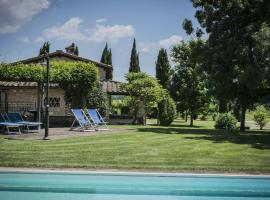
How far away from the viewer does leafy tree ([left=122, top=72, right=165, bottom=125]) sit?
33.7 m

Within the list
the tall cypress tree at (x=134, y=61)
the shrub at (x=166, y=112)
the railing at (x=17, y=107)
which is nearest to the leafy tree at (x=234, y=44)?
the shrub at (x=166, y=112)

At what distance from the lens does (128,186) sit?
9586mm

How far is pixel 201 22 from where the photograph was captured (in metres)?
26.0

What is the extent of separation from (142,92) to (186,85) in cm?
650

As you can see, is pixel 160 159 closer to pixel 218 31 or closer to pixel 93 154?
pixel 93 154

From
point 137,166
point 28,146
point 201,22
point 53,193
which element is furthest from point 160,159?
point 201,22

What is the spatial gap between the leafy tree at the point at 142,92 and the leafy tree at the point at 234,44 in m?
9.26

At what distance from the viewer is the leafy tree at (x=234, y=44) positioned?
22.5m

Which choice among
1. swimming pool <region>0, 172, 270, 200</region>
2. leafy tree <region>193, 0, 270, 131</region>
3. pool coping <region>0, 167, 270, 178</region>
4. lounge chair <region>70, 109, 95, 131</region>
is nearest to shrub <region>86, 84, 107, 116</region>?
lounge chair <region>70, 109, 95, 131</region>

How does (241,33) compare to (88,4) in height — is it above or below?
below

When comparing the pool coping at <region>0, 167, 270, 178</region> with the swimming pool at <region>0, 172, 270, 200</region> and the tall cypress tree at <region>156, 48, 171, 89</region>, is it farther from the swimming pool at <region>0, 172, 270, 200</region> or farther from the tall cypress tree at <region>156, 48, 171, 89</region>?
the tall cypress tree at <region>156, 48, 171, 89</region>

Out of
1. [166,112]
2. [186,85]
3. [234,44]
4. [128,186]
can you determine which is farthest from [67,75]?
[128,186]

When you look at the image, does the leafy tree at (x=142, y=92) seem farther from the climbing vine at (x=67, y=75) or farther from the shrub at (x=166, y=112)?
the climbing vine at (x=67, y=75)

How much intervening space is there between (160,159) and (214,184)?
9.49 feet
